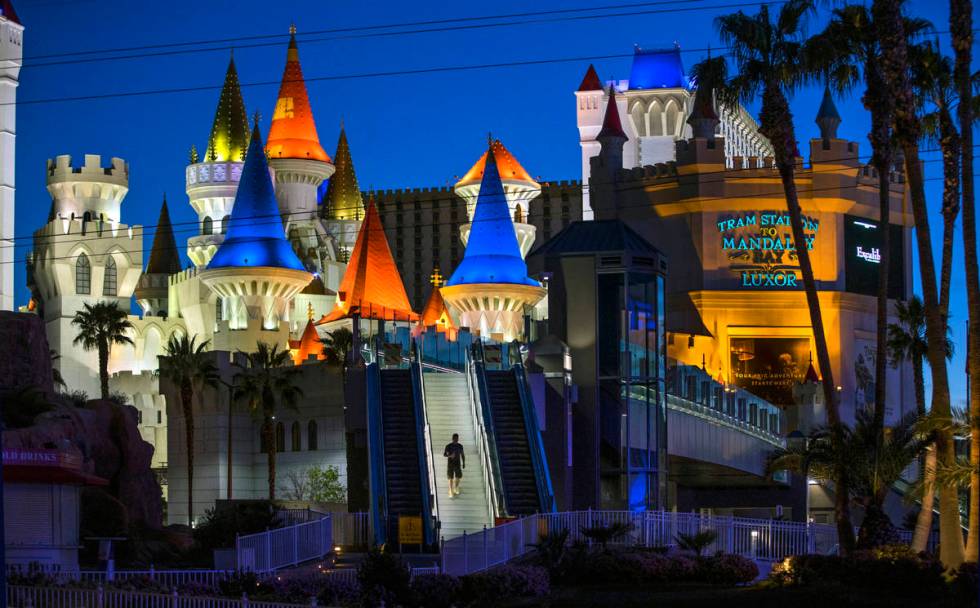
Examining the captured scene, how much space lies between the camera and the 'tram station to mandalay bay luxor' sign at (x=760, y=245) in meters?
64.1

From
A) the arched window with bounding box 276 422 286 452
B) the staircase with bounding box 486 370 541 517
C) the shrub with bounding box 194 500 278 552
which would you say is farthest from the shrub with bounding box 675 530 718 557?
the arched window with bounding box 276 422 286 452

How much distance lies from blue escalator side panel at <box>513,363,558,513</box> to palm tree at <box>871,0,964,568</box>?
24.0 feet

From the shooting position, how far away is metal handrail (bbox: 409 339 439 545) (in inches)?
1211

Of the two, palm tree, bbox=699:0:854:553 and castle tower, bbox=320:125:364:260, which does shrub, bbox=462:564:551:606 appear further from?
castle tower, bbox=320:125:364:260

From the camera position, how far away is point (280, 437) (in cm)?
6875

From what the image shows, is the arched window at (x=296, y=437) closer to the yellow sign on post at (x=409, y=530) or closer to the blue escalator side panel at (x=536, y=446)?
the blue escalator side panel at (x=536, y=446)

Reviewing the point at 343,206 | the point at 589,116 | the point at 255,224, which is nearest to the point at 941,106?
the point at 255,224

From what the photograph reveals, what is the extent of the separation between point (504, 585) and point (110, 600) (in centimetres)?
550

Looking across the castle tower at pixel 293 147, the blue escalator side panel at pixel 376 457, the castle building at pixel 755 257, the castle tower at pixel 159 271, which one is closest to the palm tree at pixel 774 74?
the blue escalator side panel at pixel 376 457

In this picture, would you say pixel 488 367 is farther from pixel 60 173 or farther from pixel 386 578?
pixel 60 173

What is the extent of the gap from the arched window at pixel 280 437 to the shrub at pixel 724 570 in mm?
43086

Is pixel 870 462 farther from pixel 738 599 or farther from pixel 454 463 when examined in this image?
pixel 454 463

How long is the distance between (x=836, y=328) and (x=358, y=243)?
21691 mm

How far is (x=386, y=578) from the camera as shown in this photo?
2353 centimetres
